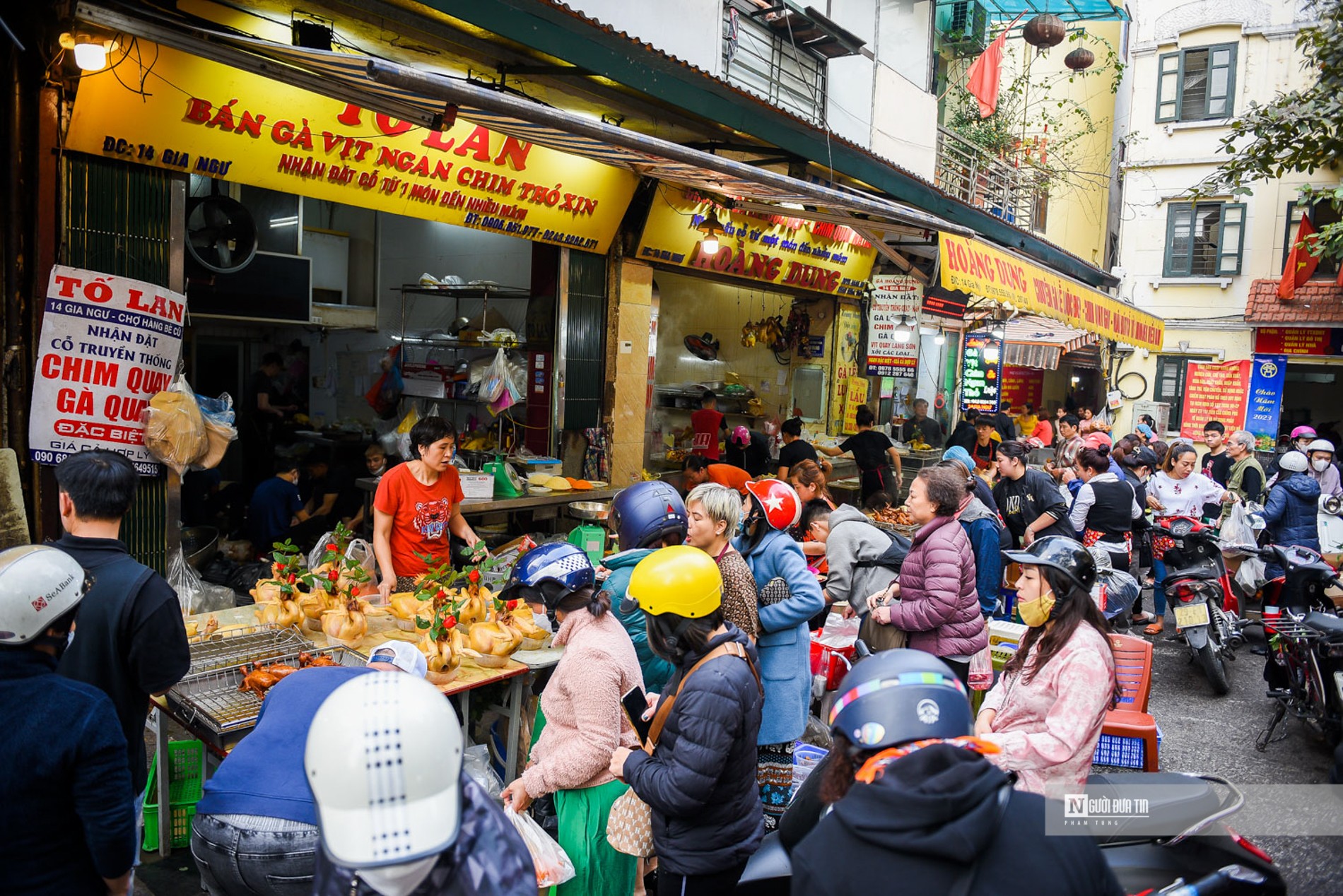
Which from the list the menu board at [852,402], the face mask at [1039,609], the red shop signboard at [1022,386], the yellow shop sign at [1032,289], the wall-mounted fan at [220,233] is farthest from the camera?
the red shop signboard at [1022,386]

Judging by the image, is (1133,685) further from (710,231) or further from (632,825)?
(710,231)

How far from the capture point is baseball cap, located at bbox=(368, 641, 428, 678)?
3541 millimetres

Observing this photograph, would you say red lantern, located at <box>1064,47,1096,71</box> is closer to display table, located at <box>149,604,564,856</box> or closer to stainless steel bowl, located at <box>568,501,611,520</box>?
stainless steel bowl, located at <box>568,501,611,520</box>

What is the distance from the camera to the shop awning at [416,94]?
463 centimetres

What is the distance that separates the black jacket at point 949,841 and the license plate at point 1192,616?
713 cm

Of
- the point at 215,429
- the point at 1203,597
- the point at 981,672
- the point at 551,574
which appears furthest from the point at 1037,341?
the point at 551,574

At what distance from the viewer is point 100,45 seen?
4938 mm

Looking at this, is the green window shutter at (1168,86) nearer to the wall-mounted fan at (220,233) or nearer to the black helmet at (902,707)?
the wall-mounted fan at (220,233)

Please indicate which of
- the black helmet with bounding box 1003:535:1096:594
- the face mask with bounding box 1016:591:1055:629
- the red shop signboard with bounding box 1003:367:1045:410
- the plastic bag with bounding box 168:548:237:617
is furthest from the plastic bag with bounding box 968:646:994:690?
the red shop signboard with bounding box 1003:367:1045:410

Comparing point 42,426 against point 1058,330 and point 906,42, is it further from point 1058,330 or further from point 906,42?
point 1058,330

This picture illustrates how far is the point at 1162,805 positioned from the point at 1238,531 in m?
7.39

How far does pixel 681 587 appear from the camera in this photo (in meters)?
3.06

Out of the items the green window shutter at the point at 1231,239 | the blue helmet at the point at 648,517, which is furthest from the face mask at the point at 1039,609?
the green window shutter at the point at 1231,239

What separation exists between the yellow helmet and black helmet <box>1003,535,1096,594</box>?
1.60 meters
